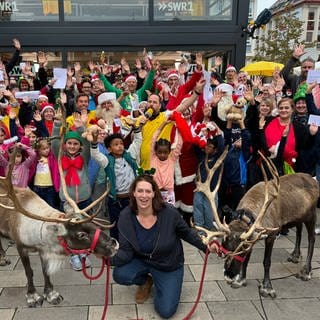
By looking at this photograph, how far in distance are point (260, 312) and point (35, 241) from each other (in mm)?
2343

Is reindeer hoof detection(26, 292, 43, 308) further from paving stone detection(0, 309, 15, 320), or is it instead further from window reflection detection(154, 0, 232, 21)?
window reflection detection(154, 0, 232, 21)

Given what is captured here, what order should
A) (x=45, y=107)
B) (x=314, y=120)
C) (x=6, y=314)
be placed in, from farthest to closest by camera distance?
(x=45, y=107), (x=314, y=120), (x=6, y=314)

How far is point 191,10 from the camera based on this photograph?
9.88m

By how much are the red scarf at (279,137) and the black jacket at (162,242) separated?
2108 millimetres

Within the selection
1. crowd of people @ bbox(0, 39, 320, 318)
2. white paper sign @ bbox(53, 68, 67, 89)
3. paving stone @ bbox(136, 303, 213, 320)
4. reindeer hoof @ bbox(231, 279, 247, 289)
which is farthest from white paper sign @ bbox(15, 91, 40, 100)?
reindeer hoof @ bbox(231, 279, 247, 289)

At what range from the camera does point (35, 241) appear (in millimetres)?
3859

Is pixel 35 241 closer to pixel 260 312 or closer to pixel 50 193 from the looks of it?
pixel 50 193

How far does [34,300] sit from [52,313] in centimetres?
27

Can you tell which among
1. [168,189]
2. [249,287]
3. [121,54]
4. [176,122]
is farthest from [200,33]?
[249,287]

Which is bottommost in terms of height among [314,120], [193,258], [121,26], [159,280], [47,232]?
[193,258]

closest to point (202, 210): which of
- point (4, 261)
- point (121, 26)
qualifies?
point (4, 261)

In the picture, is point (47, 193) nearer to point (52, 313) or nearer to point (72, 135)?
point (72, 135)

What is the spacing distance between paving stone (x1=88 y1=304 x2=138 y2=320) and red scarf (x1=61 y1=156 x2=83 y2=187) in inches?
59.1

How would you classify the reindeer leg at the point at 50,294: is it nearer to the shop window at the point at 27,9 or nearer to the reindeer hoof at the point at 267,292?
the reindeer hoof at the point at 267,292
